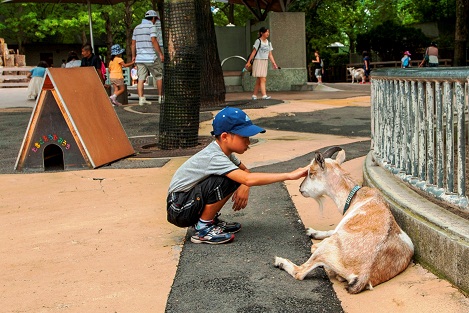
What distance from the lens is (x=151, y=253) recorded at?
4.84 meters

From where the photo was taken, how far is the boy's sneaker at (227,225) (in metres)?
5.13

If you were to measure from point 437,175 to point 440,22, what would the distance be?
131 ft

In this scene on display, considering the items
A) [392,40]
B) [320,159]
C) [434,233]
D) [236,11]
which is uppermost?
[236,11]

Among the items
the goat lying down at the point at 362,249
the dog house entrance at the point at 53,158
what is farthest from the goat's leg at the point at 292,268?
the dog house entrance at the point at 53,158

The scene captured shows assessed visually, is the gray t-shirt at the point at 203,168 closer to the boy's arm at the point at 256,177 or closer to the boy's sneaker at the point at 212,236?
the boy's arm at the point at 256,177

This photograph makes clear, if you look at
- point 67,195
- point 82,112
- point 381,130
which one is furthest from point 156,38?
point 381,130

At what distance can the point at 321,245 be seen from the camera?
4.11 m

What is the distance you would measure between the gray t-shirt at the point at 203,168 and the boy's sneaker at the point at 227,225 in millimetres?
365

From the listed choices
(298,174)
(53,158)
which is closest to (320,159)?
(298,174)

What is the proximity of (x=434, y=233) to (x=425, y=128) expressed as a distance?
0.97 metres

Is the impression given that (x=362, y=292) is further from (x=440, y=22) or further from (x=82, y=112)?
(x=440, y=22)

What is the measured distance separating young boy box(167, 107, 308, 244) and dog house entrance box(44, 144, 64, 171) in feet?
13.0

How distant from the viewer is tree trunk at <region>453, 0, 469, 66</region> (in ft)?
102

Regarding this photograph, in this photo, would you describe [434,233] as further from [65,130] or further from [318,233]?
[65,130]
